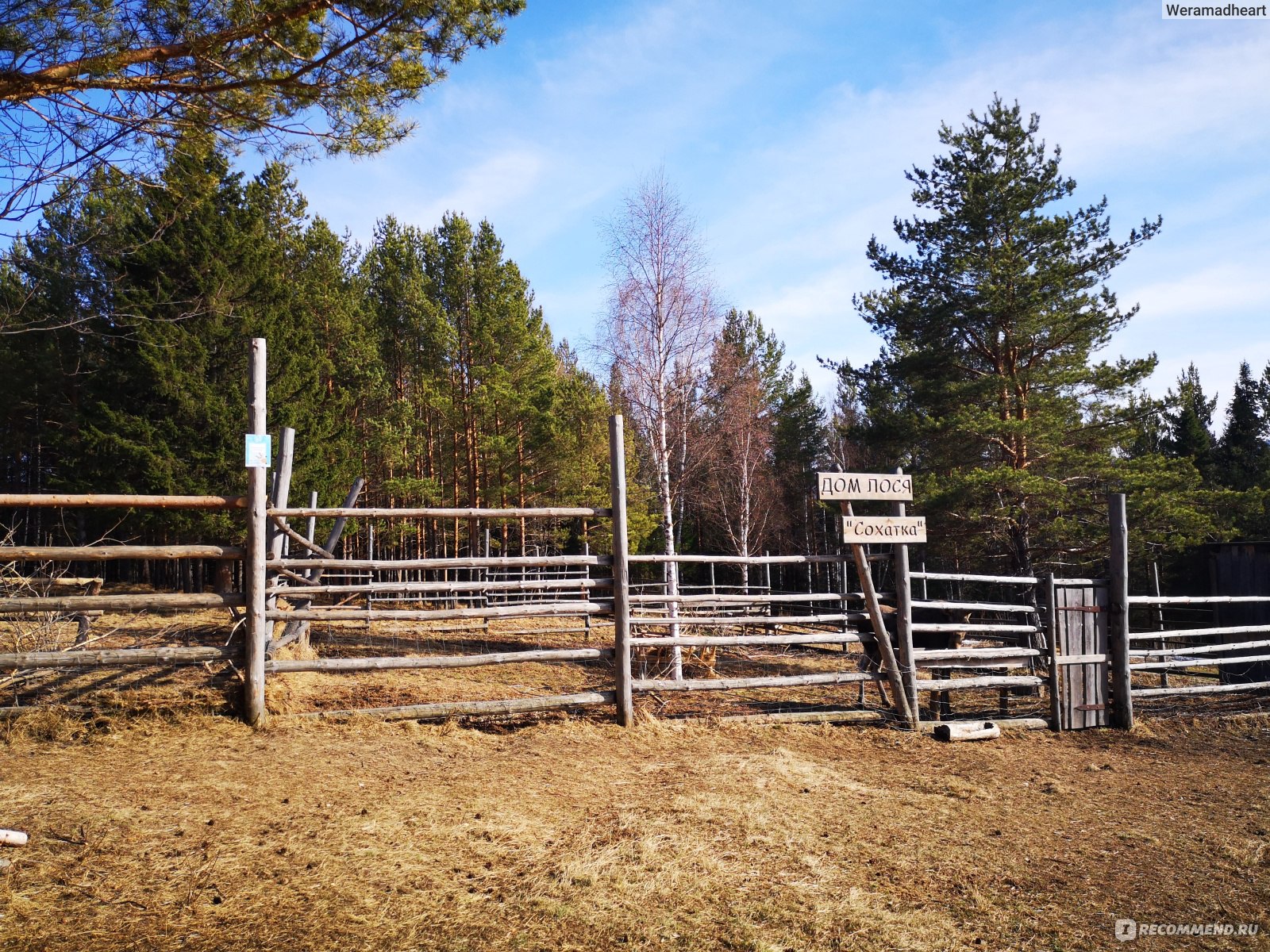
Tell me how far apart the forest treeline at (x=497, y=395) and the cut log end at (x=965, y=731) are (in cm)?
637

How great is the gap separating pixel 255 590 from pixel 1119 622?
7609 mm

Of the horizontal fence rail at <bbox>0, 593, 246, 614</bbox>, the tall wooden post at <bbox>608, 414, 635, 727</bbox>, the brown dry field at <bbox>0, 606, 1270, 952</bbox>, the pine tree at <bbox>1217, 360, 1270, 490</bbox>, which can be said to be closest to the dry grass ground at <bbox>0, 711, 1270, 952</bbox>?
the brown dry field at <bbox>0, 606, 1270, 952</bbox>

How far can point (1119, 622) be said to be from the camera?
7645 millimetres

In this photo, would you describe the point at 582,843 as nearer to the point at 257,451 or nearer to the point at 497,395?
the point at 257,451

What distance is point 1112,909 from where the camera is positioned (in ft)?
11.4

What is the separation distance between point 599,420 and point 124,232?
64.5 ft

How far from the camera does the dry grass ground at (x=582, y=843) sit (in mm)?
3047

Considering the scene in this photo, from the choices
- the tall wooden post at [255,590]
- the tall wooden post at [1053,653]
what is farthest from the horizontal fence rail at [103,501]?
the tall wooden post at [1053,653]

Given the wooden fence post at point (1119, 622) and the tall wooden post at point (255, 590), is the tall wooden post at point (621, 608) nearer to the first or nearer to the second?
the tall wooden post at point (255, 590)

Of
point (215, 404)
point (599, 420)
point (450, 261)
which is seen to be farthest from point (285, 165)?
point (599, 420)

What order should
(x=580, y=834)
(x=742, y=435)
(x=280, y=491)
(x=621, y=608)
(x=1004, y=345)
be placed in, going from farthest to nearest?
(x=742, y=435) → (x=1004, y=345) → (x=280, y=491) → (x=621, y=608) → (x=580, y=834)

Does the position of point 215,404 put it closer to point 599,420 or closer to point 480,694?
point 599,420

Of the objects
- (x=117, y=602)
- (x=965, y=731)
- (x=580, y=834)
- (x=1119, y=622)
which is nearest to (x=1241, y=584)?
(x=1119, y=622)

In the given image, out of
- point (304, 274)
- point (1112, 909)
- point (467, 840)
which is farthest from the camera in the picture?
point (304, 274)
